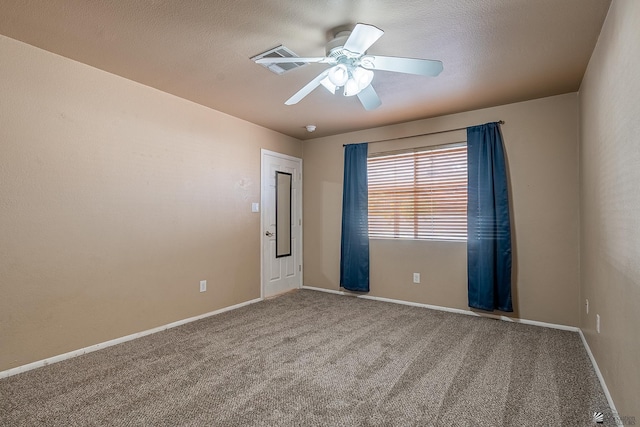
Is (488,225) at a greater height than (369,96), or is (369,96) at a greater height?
(369,96)

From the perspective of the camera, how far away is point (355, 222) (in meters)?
4.70

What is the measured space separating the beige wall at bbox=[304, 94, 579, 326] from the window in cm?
15

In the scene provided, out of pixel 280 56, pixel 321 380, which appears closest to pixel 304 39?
pixel 280 56

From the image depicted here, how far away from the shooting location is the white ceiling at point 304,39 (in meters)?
2.00

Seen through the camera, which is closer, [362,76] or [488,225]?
[362,76]

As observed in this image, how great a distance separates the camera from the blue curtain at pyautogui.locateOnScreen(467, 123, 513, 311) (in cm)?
361

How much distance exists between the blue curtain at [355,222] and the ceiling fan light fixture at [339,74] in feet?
7.83

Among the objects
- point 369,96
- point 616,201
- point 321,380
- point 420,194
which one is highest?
point 369,96

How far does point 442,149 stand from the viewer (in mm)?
4117

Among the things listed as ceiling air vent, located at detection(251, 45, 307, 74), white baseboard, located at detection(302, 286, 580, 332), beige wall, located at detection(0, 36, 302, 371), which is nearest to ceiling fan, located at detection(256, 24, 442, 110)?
ceiling air vent, located at detection(251, 45, 307, 74)

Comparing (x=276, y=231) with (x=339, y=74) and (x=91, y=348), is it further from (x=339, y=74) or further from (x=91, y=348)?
(x=339, y=74)

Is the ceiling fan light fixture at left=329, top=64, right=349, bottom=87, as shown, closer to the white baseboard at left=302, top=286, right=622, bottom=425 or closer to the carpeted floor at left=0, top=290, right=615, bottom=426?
the carpeted floor at left=0, top=290, right=615, bottom=426

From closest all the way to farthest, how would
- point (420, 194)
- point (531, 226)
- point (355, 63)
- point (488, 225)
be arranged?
point (355, 63), point (531, 226), point (488, 225), point (420, 194)

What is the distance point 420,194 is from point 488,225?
924 millimetres
